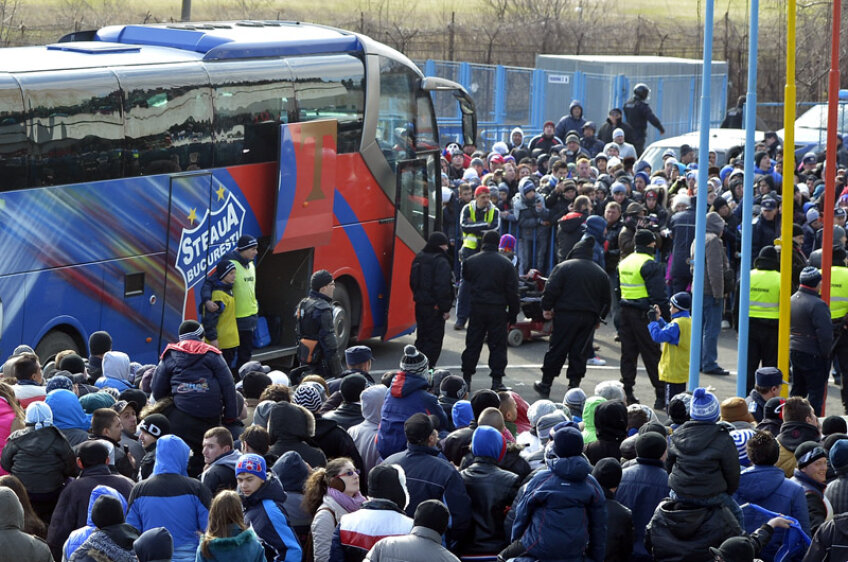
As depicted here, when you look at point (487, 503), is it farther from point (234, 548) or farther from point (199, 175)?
point (199, 175)

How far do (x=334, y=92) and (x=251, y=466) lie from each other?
8.82 metres

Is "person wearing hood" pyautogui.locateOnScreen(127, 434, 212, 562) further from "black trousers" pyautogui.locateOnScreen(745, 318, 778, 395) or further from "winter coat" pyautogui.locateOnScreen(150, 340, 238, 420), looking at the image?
"black trousers" pyautogui.locateOnScreen(745, 318, 778, 395)

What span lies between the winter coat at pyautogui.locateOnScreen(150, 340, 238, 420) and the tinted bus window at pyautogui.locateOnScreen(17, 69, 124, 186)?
3.65 meters

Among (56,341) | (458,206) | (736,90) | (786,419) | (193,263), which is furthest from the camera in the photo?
(736,90)

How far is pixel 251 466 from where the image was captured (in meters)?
7.22

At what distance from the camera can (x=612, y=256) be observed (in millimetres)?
17562

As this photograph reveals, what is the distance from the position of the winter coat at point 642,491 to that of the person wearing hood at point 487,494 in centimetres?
66

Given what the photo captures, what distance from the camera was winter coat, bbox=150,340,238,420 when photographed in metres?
9.61

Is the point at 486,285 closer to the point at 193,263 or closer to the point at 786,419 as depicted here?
the point at 193,263

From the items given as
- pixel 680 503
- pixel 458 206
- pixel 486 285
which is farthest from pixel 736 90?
pixel 680 503

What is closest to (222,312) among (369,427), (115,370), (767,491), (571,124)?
(115,370)

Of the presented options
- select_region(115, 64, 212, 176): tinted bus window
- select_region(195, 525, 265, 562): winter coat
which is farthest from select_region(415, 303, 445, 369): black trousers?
select_region(195, 525, 265, 562): winter coat

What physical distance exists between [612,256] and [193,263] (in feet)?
19.9

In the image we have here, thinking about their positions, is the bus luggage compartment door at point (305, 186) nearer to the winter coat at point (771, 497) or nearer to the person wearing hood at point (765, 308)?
the person wearing hood at point (765, 308)
